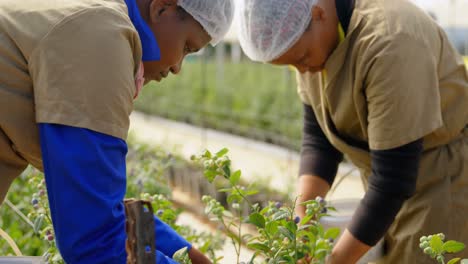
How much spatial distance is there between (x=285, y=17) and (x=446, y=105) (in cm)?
55

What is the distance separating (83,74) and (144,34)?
0.94ft

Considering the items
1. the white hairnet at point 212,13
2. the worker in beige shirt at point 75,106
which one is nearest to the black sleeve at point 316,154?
the white hairnet at point 212,13

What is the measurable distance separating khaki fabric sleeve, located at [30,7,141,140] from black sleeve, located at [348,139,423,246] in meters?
0.90

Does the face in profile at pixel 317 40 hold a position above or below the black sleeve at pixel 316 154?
above

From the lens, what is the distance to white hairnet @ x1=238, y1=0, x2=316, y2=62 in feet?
6.54

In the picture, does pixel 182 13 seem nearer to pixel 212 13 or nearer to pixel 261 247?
pixel 212 13

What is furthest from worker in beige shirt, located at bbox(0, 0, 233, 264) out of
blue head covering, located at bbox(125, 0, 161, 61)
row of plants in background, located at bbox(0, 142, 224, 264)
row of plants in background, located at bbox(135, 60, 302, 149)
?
row of plants in background, located at bbox(135, 60, 302, 149)

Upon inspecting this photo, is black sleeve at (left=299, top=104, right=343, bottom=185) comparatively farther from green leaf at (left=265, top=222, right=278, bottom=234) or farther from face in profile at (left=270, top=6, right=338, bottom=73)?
→ green leaf at (left=265, top=222, right=278, bottom=234)

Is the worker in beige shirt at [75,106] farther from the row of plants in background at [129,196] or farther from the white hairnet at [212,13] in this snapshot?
the row of plants in background at [129,196]

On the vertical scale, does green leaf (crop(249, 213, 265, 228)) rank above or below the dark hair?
below

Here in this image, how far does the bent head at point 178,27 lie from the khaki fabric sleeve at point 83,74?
0.26 m

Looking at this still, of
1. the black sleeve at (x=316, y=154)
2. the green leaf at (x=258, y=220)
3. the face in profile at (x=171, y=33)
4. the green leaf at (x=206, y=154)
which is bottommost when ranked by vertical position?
the black sleeve at (x=316, y=154)

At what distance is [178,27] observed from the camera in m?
1.52

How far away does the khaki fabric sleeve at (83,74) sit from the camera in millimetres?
1192
